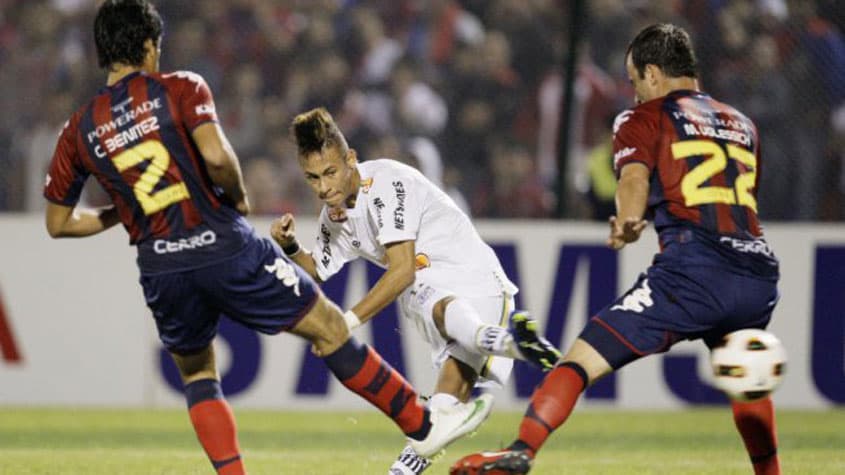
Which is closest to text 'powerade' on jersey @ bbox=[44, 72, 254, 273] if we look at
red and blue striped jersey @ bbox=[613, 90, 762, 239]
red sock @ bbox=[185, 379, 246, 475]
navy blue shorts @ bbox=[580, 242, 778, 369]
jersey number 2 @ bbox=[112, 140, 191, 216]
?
jersey number 2 @ bbox=[112, 140, 191, 216]

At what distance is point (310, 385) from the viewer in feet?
39.2

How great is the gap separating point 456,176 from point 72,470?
239 inches

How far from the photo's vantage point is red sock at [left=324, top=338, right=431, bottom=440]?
623cm

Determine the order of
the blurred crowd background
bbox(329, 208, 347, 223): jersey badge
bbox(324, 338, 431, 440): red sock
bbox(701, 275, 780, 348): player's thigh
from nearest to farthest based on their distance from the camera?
1. bbox(701, 275, 780, 348): player's thigh
2. bbox(324, 338, 431, 440): red sock
3. bbox(329, 208, 347, 223): jersey badge
4. the blurred crowd background

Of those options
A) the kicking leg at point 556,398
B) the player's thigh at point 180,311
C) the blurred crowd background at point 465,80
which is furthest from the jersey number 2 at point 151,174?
the blurred crowd background at point 465,80

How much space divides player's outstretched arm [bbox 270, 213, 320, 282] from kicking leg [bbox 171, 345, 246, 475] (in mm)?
771

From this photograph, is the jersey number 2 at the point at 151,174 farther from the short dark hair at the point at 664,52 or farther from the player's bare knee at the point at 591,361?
the short dark hair at the point at 664,52

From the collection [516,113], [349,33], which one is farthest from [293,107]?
[516,113]

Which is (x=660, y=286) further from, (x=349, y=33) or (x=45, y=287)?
(x=349, y=33)

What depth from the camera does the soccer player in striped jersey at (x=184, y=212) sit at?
19.5 ft

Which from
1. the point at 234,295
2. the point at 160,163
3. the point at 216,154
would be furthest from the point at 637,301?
the point at 160,163

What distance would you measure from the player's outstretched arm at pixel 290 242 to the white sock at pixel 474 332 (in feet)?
2.72

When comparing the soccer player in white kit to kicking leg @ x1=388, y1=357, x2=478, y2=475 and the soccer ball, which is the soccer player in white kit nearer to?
kicking leg @ x1=388, y1=357, x2=478, y2=475

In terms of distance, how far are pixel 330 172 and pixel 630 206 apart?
5.11ft
